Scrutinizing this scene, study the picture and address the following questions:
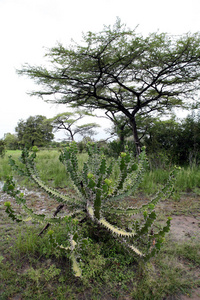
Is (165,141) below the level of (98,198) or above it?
above

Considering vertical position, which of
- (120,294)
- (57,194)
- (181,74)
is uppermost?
(181,74)

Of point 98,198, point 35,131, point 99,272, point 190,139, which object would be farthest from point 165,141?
point 35,131

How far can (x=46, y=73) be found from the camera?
8.32 meters

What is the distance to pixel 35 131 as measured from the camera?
2655cm

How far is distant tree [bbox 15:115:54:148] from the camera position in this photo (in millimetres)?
25484

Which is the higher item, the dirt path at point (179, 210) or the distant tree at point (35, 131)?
the distant tree at point (35, 131)

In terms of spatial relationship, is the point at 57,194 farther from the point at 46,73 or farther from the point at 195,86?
the point at 195,86

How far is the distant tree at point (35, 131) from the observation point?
83.6 feet

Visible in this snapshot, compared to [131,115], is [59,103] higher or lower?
higher

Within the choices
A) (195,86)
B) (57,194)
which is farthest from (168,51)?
(57,194)

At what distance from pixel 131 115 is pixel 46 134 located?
19.9 m

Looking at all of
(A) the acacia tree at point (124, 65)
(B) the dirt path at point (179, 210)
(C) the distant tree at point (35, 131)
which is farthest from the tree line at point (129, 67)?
(C) the distant tree at point (35, 131)

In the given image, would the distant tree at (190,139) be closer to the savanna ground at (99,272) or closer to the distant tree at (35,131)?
the savanna ground at (99,272)

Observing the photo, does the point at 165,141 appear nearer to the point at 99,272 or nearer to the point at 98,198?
the point at 98,198
